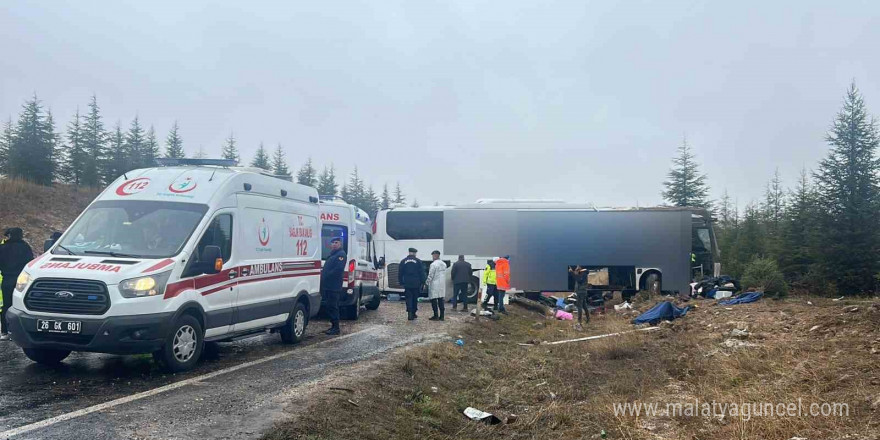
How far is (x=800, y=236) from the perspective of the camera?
3011 centimetres

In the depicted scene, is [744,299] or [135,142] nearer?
[744,299]

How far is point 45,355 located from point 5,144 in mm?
45839

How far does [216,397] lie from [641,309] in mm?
15693

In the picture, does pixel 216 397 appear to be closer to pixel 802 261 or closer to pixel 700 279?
pixel 700 279

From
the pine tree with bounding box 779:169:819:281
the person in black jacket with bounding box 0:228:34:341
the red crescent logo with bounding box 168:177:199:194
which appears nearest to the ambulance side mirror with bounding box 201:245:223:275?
Answer: the red crescent logo with bounding box 168:177:199:194

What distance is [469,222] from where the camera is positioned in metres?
23.1

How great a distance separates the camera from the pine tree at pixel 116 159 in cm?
4659

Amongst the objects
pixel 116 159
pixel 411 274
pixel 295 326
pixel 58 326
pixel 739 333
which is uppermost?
pixel 116 159

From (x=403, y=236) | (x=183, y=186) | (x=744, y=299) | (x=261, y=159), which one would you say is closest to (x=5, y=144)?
(x=261, y=159)

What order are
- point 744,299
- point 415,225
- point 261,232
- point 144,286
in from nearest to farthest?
1. point 144,286
2. point 261,232
3. point 744,299
4. point 415,225

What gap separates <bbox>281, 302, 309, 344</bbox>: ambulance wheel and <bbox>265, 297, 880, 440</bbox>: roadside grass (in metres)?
2.16

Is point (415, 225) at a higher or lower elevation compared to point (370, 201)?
lower

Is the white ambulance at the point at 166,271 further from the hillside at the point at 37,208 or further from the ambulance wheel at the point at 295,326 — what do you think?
the hillside at the point at 37,208

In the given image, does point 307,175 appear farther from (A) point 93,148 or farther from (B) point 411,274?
(B) point 411,274
